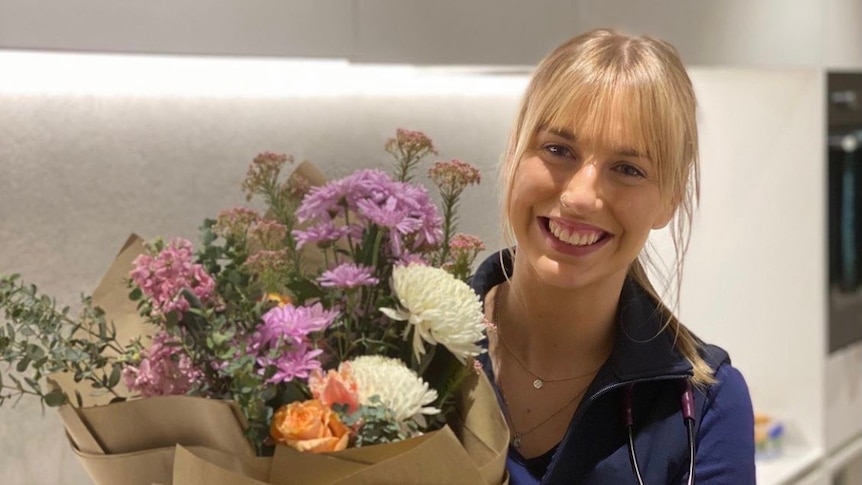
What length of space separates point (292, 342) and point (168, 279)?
0.12m

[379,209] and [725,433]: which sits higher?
[379,209]

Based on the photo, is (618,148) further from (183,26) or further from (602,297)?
(183,26)

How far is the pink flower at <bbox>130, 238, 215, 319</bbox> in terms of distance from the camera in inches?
35.5

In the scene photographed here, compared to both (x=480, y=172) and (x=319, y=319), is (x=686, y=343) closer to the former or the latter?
(x=480, y=172)

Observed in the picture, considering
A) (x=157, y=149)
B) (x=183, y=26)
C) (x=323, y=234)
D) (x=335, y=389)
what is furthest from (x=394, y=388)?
(x=157, y=149)

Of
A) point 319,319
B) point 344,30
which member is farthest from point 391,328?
point 344,30

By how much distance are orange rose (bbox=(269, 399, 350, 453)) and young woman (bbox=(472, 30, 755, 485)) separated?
314 millimetres

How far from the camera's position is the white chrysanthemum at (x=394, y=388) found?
2.92ft

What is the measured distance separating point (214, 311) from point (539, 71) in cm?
52

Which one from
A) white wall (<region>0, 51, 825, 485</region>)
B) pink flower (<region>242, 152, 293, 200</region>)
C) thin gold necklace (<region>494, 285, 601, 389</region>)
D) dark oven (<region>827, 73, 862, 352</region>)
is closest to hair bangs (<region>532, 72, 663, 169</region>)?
white wall (<region>0, 51, 825, 485</region>)

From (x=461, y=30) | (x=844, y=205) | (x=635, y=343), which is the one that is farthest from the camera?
(x=844, y=205)

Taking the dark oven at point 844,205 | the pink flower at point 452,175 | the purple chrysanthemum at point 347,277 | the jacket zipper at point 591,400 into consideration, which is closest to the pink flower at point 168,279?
the purple chrysanthemum at point 347,277

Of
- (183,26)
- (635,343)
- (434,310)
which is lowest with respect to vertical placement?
(635,343)

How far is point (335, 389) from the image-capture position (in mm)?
873
